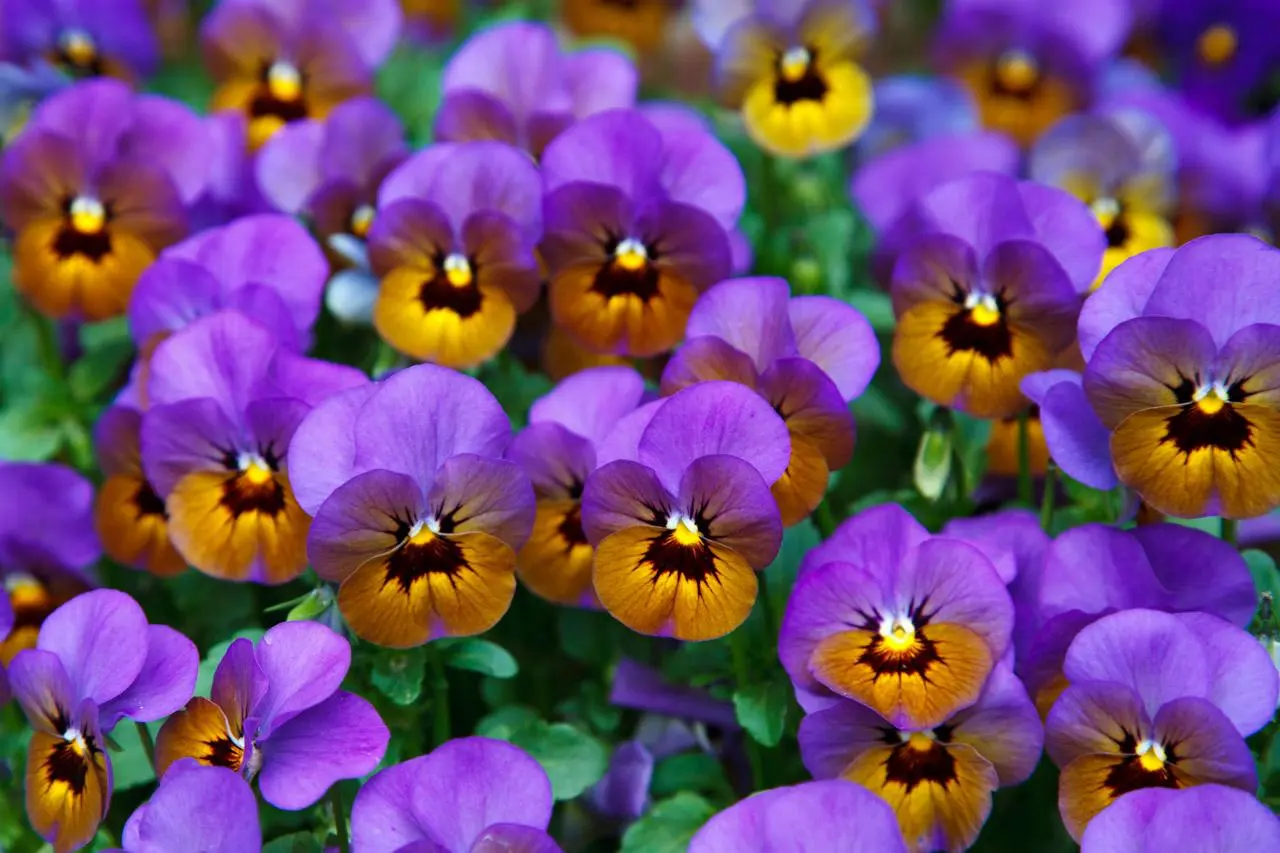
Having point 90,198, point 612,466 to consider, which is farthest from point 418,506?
point 90,198

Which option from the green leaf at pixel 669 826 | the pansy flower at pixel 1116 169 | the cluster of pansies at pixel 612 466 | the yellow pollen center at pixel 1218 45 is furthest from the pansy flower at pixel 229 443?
the yellow pollen center at pixel 1218 45

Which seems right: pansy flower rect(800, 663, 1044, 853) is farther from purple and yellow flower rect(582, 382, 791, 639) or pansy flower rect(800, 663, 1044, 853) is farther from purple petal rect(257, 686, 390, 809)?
purple petal rect(257, 686, 390, 809)

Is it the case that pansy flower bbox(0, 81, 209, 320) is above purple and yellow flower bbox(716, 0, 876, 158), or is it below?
below

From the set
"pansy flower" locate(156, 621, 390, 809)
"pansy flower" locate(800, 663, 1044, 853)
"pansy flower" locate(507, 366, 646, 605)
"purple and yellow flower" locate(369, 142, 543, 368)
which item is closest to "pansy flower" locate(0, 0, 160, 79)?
"purple and yellow flower" locate(369, 142, 543, 368)

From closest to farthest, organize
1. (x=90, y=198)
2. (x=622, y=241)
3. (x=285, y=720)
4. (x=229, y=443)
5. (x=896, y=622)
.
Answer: (x=285, y=720) → (x=896, y=622) → (x=229, y=443) → (x=622, y=241) → (x=90, y=198)

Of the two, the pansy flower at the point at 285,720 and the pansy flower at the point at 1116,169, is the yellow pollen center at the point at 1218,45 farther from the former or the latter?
the pansy flower at the point at 285,720

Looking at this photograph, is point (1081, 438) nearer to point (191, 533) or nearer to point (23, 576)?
point (191, 533)

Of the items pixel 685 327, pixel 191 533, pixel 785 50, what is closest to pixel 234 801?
pixel 191 533

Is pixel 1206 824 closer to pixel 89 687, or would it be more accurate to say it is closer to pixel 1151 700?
pixel 1151 700
